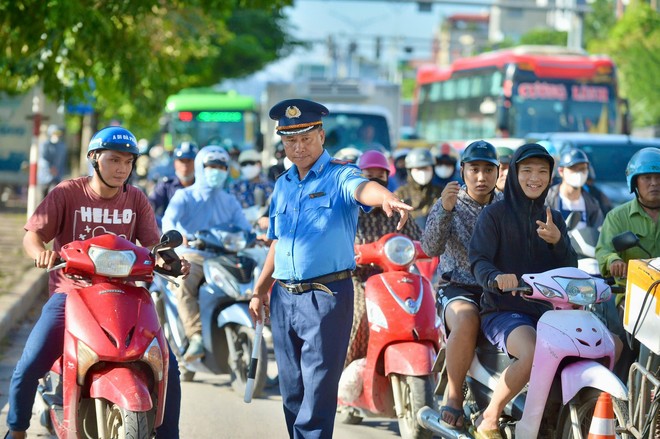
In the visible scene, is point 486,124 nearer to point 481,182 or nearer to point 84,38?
point 84,38

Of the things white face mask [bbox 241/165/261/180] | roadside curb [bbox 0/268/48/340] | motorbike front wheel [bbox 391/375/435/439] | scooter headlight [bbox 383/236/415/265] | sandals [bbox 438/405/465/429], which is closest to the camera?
sandals [bbox 438/405/465/429]

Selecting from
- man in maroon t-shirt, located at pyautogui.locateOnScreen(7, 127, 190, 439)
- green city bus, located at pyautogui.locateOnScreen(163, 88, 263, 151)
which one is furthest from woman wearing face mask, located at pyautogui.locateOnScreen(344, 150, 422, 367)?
green city bus, located at pyautogui.locateOnScreen(163, 88, 263, 151)

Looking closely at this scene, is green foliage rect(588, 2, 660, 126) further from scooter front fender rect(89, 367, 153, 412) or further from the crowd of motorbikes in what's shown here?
scooter front fender rect(89, 367, 153, 412)

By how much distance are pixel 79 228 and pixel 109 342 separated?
34.5 inches

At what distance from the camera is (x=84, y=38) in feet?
40.6

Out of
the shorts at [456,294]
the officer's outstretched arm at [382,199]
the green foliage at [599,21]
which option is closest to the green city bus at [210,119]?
the shorts at [456,294]

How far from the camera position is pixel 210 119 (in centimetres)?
2564

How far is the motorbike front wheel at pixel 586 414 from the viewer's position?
5367mm

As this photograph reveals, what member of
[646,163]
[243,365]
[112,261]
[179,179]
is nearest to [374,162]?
[243,365]

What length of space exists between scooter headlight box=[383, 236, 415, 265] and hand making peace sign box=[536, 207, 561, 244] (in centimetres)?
166

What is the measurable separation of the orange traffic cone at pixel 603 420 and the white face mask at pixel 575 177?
4831mm

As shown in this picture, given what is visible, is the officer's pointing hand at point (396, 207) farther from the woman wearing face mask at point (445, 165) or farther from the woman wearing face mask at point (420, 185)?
the woman wearing face mask at point (445, 165)

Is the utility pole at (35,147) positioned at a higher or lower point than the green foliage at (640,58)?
lower

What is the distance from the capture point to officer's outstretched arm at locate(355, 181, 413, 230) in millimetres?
5051
